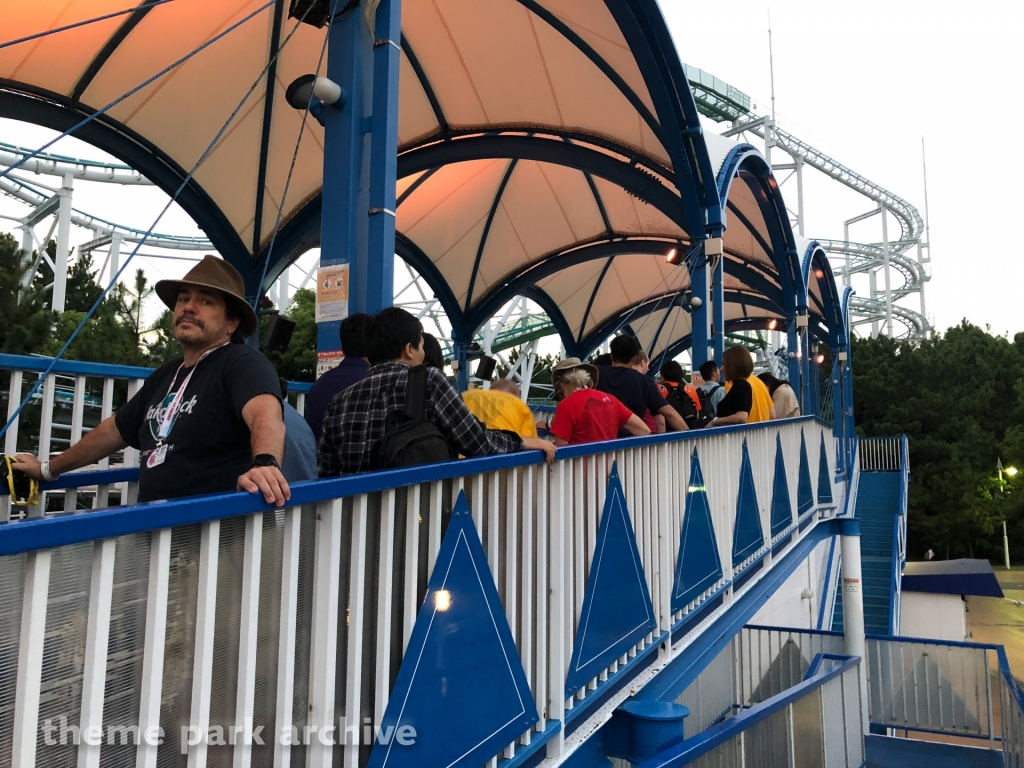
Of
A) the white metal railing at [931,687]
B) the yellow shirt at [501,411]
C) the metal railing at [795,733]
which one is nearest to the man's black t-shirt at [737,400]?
the metal railing at [795,733]

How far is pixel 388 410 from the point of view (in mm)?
2965

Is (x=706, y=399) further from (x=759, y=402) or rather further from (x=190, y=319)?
(x=190, y=319)

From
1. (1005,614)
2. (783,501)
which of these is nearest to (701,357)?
(783,501)

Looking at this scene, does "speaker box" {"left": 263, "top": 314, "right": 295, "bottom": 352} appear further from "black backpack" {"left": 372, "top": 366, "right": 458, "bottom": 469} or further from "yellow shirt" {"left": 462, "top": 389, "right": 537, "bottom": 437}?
"black backpack" {"left": 372, "top": 366, "right": 458, "bottom": 469}

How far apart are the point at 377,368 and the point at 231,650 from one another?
138 cm

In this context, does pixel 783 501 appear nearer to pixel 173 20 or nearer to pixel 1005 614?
pixel 173 20

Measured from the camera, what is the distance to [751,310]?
29.5 m

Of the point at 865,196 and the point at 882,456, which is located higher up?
the point at 865,196

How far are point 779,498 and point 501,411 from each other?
516cm

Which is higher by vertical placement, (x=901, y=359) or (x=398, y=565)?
(x=901, y=359)

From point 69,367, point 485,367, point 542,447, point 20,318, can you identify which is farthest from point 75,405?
point 20,318

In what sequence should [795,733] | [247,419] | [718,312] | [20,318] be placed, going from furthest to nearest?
[20,318]
[718,312]
[795,733]
[247,419]

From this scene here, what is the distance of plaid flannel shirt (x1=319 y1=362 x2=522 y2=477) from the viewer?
2916 millimetres

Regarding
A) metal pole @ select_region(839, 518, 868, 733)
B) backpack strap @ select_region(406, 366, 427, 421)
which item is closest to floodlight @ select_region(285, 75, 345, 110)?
backpack strap @ select_region(406, 366, 427, 421)
